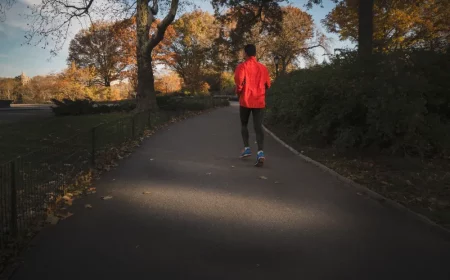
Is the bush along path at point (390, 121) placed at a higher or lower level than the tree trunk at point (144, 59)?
lower

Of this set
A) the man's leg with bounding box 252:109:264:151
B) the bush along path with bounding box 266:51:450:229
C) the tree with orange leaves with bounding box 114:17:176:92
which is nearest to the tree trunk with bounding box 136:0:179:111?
the bush along path with bounding box 266:51:450:229

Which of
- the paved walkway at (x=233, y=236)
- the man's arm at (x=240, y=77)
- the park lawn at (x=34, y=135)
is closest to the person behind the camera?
the paved walkway at (x=233, y=236)

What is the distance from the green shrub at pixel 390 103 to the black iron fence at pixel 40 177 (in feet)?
15.6

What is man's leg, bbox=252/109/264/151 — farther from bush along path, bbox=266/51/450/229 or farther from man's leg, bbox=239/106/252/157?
bush along path, bbox=266/51/450/229

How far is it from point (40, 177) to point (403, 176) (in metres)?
5.49

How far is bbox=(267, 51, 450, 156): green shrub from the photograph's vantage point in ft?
21.4

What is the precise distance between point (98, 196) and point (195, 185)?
4.67ft

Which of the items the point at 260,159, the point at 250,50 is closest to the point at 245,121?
the point at 260,159

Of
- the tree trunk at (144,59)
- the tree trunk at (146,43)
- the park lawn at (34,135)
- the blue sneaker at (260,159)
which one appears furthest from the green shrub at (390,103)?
the tree trunk at (144,59)

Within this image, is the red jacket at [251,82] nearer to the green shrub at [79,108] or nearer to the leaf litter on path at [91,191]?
the leaf litter on path at [91,191]

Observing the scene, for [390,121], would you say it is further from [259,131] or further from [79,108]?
[79,108]

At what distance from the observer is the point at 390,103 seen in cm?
639

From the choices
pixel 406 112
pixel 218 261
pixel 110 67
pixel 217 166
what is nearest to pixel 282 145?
pixel 217 166

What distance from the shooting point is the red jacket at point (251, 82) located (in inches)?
264
